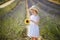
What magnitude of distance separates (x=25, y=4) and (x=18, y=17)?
18 cm

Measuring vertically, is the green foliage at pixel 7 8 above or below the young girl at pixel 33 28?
above

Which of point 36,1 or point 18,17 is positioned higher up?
point 36,1

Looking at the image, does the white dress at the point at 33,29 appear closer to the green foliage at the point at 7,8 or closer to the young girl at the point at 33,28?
the young girl at the point at 33,28

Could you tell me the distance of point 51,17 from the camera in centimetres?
180

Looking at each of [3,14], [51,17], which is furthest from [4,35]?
[51,17]

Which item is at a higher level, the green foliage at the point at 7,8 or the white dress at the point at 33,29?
the green foliage at the point at 7,8

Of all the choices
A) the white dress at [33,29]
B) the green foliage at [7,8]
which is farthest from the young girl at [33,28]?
the green foliage at [7,8]

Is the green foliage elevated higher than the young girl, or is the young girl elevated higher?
the green foliage

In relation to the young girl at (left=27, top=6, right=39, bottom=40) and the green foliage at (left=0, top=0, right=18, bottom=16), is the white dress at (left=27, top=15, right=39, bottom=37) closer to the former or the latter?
the young girl at (left=27, top=6, right=39, bottom=40)

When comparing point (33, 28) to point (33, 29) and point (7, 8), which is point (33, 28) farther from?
point (7, 8)

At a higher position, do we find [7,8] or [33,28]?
[7,8]

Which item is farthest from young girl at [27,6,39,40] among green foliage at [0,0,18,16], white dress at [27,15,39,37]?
green foliage at [0,0,18,16]

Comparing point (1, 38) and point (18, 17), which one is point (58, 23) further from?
point (1, 38)

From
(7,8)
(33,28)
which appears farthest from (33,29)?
(7,8)
